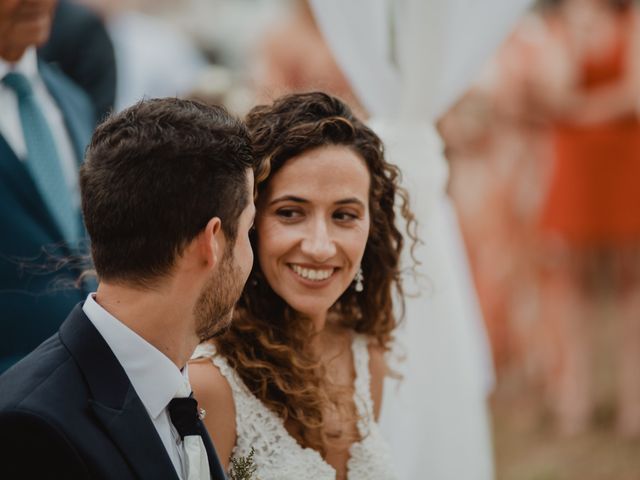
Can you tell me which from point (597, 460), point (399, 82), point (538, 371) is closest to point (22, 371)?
point (399, 82)

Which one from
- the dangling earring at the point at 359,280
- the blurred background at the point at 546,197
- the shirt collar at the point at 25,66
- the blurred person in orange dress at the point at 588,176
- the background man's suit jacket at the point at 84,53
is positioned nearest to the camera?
the dangling earring at the point at 359,280

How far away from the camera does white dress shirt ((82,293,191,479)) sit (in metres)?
1.73

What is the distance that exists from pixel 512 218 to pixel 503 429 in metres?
1.71

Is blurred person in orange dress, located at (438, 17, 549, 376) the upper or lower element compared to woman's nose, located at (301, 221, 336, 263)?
upper

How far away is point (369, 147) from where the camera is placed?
251 centimetres

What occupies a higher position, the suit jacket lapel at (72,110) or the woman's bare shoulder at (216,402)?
the suit jacket lapel at (72,110)

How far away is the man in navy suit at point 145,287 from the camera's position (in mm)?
1648

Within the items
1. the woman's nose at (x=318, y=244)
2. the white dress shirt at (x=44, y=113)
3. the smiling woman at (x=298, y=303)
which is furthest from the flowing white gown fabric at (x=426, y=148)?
the white dress shirt at (x=44, y=113)

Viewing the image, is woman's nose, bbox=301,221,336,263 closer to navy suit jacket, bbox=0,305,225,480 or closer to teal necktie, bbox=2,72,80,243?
navy suit jacket, bbox=0,305,225,480

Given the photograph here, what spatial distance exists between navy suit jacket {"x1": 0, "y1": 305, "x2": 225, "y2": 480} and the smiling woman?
590mm

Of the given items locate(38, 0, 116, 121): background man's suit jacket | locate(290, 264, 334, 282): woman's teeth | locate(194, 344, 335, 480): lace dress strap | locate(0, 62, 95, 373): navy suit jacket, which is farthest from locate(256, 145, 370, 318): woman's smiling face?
locate(38, 0, 116, 121): background man's suit jacket

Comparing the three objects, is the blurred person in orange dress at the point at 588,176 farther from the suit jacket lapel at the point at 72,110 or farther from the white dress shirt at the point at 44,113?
the white dress shirt at the point at 44,113

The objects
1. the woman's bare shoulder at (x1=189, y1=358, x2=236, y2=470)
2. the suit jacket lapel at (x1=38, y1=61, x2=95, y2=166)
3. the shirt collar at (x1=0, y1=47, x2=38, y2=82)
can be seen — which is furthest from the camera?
the suit jacket lapel at (x1=38, y1=61, x2=95, y2=166)

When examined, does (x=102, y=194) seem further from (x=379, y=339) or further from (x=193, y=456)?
(x=379, y=339)
